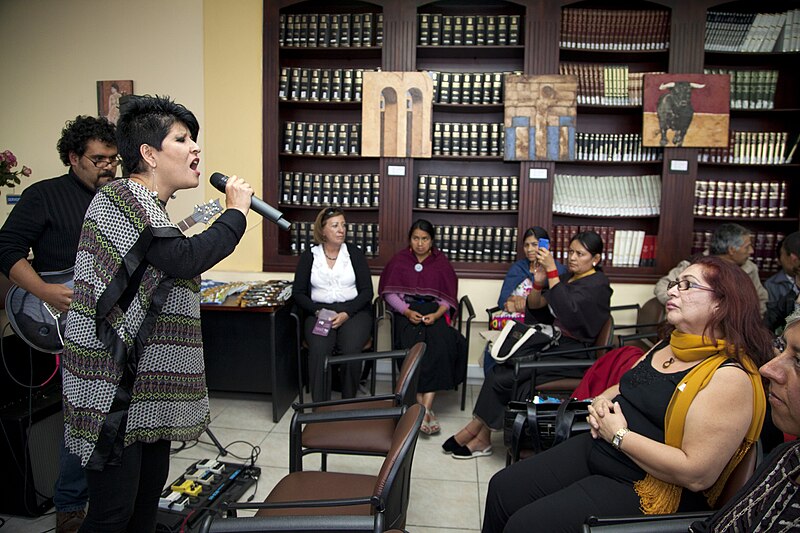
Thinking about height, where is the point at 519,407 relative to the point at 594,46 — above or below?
below

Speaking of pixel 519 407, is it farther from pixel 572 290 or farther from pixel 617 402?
pixel 572 290

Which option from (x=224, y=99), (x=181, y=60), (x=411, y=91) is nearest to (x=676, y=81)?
(x=411, y=91)

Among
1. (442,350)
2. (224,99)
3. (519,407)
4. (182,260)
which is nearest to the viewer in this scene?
(182,260)

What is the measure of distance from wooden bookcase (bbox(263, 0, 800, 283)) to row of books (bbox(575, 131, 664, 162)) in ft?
0.28

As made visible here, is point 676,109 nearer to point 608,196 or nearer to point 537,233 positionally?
point 608,196

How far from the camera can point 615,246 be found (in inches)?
168

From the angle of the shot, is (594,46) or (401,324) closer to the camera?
(401,324)

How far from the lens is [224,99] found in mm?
4320

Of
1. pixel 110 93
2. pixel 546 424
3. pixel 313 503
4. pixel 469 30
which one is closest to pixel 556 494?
pixel 546 424

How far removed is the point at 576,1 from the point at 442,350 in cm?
267

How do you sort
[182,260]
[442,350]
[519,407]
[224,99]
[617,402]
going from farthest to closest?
[224,99], [442,350], [519,407], [617,402], [182,260]

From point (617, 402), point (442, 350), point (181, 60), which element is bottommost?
point (442, 350)

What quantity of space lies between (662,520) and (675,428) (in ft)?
1.00

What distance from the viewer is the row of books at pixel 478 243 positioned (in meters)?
4.28
